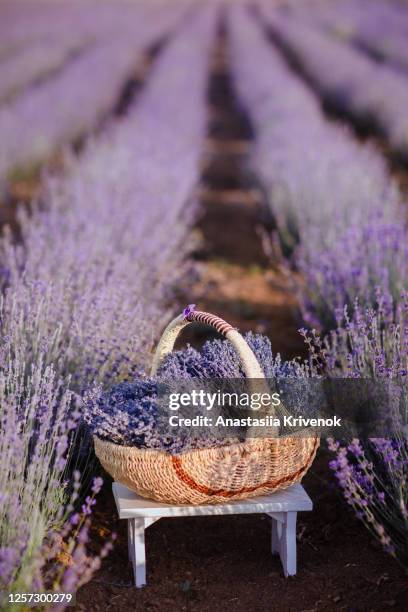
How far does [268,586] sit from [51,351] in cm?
120

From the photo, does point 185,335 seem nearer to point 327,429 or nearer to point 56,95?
point 327,429

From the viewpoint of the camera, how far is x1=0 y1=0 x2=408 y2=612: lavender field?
97.7 inches

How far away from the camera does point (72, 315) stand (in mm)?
3320

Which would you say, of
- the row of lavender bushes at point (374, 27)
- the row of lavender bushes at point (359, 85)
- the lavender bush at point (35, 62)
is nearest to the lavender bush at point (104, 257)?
the row of lavender bushes at point (359, 85)

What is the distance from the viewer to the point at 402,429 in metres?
2.57

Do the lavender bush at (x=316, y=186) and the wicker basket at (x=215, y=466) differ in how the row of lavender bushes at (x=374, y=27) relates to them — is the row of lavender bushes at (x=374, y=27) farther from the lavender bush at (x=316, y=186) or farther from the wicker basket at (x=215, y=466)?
the wicker basket at (x=215, y=466)

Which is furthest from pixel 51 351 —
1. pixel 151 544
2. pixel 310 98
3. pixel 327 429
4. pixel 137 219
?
pixel 310 98

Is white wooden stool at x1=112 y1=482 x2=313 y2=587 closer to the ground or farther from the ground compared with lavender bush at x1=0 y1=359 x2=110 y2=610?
closer to the ground

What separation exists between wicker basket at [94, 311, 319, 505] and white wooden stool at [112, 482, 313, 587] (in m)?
0.03

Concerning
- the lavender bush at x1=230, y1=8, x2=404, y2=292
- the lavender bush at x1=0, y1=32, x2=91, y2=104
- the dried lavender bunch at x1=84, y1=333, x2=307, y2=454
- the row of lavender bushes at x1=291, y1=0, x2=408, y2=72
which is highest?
the dried lavender bunch at x1=84, y1=333, x2=307, y2=454

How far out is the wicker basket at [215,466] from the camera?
2.42 m

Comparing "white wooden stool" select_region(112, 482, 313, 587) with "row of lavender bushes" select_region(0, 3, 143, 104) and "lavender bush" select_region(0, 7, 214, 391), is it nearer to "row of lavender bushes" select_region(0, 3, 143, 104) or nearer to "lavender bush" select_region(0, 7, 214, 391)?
"lavender bush" select_region(0, 7, 214, 391)

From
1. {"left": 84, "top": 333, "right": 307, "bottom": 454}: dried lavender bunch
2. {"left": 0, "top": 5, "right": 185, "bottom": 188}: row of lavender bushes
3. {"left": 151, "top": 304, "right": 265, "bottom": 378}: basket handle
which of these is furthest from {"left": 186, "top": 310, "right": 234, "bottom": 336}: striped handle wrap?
{"left": 0, "top": 5, "right": 185, "bottom": 188}: row of lavender bushes

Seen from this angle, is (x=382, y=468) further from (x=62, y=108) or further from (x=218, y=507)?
(x=62, y=108)
